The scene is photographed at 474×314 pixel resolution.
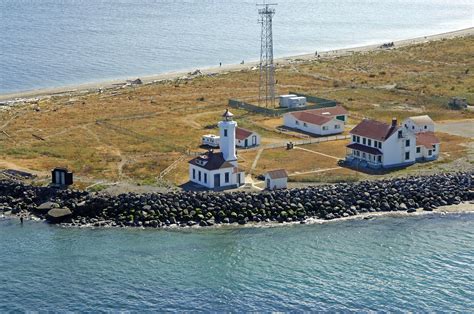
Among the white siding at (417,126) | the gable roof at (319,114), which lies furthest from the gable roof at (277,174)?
the white siding at (417,126)

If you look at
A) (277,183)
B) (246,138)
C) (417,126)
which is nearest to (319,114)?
(417,126)

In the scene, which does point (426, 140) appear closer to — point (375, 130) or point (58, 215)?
point (375, 130)

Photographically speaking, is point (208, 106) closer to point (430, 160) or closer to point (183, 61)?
point (430, 160)

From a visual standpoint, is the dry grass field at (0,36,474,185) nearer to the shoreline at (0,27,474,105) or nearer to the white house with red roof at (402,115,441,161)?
the white house with red roof at (402,115,441,161)

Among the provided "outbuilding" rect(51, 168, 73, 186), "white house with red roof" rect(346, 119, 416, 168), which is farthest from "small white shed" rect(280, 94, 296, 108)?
"outbuilding" rect(51, 168, 73, 186)

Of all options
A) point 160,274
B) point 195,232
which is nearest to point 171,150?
point 195,232
